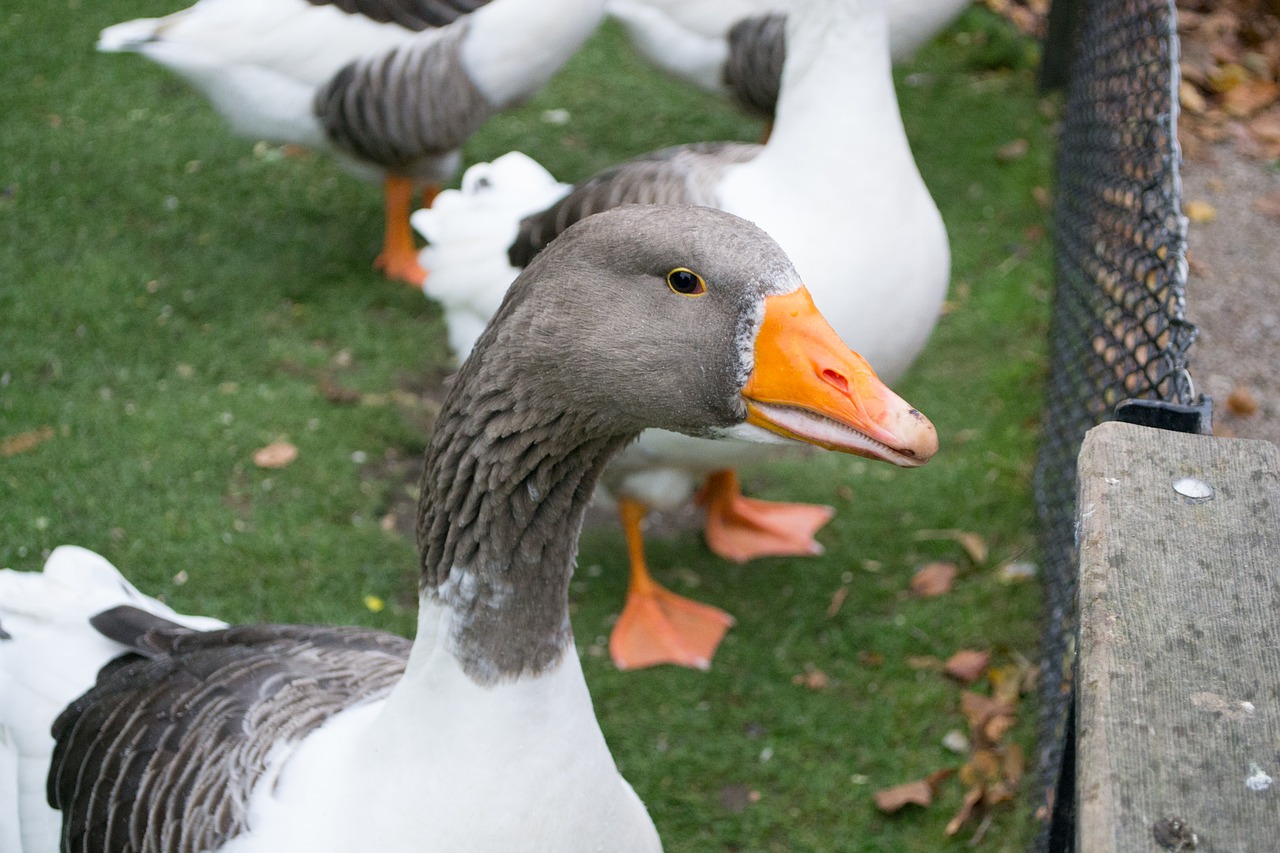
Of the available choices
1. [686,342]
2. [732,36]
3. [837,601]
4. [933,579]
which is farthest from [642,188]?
[732,36]

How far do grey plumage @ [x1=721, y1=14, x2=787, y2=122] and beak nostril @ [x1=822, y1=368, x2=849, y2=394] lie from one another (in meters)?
3.94

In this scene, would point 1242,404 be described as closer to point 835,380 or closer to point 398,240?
point 835,380

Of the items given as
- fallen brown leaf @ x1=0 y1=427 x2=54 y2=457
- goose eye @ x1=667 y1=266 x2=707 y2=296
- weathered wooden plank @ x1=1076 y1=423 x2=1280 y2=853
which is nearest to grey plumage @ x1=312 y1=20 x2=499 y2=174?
fallen brown leaf @ x1=0 y1=427 x2=54 y2=457

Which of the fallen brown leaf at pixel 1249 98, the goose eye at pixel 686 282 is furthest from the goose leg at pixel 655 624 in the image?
the fallen brown leaf at pixel 1249 98

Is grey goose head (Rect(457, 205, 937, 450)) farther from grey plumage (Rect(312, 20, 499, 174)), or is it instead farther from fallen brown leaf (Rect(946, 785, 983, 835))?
grey plumage (Rect(312, 20, 499, 174))

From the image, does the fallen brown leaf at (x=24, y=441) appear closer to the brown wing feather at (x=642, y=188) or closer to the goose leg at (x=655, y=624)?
the brown wing feather at (x=642, y=188)

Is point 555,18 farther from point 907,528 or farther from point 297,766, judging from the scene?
point 297,766

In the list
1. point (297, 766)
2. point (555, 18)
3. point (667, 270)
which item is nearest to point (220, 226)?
point (555, 18)

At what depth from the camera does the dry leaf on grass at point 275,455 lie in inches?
174

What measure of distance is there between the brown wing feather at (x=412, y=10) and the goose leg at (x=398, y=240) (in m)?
0.79

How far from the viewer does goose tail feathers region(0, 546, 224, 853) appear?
2406mm

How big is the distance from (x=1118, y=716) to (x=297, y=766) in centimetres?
137

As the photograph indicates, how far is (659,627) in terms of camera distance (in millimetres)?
3869

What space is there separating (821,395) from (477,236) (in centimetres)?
262
